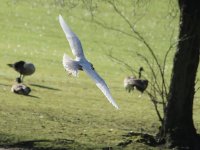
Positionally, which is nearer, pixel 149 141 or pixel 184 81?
pixel 184 81

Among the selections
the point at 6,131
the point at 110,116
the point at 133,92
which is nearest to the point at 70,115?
the point at 110,116

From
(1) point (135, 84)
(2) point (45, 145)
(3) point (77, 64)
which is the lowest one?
(2) point (45, 145)

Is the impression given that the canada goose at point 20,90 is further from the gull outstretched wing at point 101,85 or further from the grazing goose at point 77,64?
the gull outstretched wing at point 101,85

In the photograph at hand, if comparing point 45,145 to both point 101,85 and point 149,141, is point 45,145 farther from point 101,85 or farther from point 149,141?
point 149,141

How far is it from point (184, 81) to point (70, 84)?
11.2 m

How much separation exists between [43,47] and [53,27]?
5173mm

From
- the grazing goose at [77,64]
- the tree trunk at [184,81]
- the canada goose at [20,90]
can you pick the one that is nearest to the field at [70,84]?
the canada goose at [20,90]

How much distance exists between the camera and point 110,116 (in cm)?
1788

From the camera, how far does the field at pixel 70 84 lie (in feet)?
46.7

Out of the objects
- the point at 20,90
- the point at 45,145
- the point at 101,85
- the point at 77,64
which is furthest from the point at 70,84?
the point at 101,85

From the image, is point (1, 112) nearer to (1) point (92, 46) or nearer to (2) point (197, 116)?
(2) point (197, 116)

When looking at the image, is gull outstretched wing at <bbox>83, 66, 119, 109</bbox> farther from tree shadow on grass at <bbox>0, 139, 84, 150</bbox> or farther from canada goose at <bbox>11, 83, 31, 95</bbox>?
canada goose at <bbox>11, 83, 31, 95</bbox>

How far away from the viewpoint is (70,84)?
24.5 meters

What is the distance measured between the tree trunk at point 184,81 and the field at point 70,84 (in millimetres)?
690
